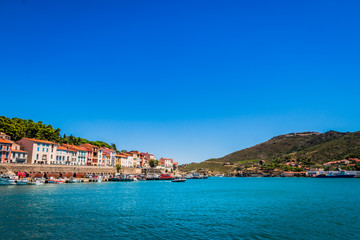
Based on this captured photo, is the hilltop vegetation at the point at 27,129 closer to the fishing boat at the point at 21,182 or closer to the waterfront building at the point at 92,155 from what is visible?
the waterfront building at the point at 92,155

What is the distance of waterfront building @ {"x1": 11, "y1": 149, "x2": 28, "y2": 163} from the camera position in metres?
96.3

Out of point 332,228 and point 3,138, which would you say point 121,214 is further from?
point 3,138

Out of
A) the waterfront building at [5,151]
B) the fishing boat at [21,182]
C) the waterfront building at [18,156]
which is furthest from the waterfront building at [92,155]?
the fishing boat at [21,182]

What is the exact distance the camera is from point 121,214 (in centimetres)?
3494

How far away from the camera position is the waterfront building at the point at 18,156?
96312 mm

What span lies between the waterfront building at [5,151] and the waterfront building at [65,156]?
23.1 m

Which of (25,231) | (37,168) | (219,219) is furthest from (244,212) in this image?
(37,168)

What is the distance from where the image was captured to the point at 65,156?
396 ft

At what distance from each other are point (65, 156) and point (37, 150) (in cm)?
1760

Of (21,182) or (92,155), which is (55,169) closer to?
(21,182)

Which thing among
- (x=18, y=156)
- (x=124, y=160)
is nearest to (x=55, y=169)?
(x=18, y=156)

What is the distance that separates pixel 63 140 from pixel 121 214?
119 m

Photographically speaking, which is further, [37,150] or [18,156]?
[37,150]

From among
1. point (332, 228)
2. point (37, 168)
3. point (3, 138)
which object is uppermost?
point (3, 138)
